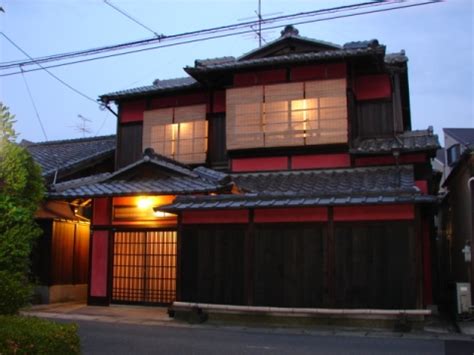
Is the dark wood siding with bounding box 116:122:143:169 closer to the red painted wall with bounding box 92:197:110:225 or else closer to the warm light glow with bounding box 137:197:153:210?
the red painted wall with bounding box 92:197:110:225

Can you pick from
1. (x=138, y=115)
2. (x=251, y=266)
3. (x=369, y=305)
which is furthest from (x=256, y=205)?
(x=138, y=115)

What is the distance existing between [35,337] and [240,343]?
562 cm

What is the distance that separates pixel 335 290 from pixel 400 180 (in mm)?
4093

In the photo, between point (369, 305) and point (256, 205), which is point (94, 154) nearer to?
point (256, 205)

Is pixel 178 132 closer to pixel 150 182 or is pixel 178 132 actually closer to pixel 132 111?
pixel 132 111

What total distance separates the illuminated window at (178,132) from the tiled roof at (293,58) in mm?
2330

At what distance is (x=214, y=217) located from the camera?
14.9m

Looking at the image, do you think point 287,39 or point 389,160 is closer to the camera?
point 389,160

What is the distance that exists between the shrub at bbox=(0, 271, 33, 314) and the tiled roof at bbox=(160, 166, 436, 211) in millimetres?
7157

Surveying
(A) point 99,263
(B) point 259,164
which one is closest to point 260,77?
(B) point 259,164

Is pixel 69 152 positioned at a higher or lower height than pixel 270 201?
higher

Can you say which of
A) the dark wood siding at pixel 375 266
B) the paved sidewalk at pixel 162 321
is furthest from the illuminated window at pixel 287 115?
the paved sidewalk at pixel 162 321

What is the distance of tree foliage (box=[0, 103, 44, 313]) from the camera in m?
7.29

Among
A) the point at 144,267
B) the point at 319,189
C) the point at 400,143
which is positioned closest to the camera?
the point at 319,189
